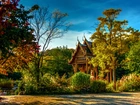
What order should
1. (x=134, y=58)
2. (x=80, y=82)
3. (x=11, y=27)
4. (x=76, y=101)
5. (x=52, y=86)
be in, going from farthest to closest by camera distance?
(x=134, y=58), (x=80, y=82), (x=52, y=86), (x=76, y=101), (x=11, y=27)

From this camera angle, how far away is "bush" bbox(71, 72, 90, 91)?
19109 millimetres

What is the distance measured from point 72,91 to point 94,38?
6.12m

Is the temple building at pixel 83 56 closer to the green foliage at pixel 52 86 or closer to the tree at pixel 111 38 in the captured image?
the tree at pixel 111 38

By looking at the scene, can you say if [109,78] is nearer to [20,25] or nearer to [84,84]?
[84,84]

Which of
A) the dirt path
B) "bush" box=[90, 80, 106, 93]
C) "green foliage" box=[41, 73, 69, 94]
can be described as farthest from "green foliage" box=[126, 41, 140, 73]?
the dirt path

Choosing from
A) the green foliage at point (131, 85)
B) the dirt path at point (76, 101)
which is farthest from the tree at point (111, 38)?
the dirt path at point (76, 101)

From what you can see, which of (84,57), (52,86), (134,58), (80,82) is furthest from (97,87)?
(84,57)

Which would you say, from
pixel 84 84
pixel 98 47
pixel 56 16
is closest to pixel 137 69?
pixel 98 47

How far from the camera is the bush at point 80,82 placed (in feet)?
62.7

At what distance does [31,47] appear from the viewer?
→ 43.1 feet

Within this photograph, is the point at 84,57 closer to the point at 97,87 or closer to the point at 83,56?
the point at 83,56

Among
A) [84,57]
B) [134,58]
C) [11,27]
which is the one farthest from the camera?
[84,57]

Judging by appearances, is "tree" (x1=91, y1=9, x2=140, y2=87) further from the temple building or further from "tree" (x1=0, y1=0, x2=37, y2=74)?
"tree" (x1=0, y1=0, x2=37, y2=74)

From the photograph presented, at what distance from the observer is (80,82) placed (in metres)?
19.2
